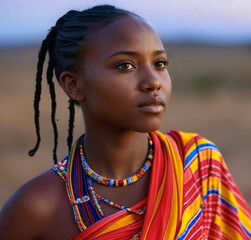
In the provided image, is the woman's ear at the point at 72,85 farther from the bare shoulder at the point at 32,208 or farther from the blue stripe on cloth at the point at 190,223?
the blue stripe on cloth at the point at 190,223

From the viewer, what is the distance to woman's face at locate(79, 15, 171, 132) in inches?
104

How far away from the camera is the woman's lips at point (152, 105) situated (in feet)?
8.65

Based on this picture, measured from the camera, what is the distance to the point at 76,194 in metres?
2.83

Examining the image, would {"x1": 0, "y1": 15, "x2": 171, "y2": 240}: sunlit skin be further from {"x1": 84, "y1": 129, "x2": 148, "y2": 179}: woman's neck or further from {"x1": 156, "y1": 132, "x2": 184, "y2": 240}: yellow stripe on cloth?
{"x1": 156, "y1": 132, "x2": 184, "y2": 240}: yellow stripe on cloth

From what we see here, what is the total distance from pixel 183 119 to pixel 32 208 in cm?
1088

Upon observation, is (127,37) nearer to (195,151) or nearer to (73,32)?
(73,32)

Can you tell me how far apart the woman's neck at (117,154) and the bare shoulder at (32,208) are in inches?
8.7

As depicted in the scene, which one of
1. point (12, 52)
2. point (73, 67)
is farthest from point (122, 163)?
point (12, 52)

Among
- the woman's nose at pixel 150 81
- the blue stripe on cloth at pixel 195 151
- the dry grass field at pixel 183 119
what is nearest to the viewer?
the woman's nose at pixel 150 81

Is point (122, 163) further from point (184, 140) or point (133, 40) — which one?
point (133, 40)

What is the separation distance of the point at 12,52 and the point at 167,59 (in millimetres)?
41184

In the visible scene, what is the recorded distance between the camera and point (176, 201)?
2.80 m

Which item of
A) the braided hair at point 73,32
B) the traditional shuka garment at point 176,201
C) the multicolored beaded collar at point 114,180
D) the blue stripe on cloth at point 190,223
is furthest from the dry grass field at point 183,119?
the blue stripe on cloth at point 190,223

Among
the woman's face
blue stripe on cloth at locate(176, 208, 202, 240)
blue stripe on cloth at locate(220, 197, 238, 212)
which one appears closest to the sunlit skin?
the woman's face
